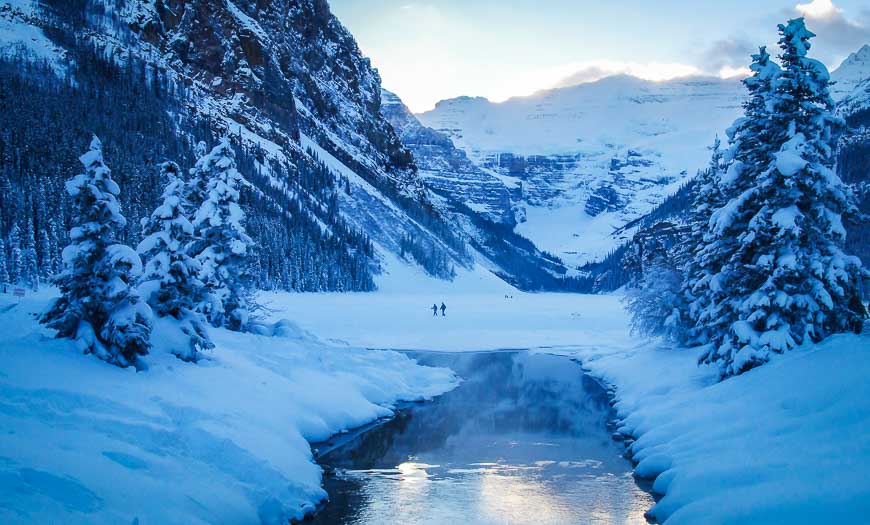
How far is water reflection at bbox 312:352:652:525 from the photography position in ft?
47.3

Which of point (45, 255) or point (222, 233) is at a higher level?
point (222, 233)

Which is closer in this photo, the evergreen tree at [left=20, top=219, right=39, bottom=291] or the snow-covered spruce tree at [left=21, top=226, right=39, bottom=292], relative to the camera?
the snow-covered spruce tree at [left=21, top=226, right=39, bottom=292]

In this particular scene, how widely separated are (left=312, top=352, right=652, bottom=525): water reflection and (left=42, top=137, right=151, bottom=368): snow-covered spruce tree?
7.18 m

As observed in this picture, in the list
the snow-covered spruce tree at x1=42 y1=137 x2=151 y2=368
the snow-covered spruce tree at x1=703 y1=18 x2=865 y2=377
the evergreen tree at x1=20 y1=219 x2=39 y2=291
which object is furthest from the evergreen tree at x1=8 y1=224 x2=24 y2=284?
the snow-covered spruce tree at x1=703 y1=18 x2=865 y2=377

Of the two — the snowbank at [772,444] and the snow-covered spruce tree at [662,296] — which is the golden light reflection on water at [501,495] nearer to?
the snowbank at [772,444]

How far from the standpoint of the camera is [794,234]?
17625mm

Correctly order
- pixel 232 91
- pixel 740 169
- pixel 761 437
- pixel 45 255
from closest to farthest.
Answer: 1. pixel 761 437
2. pixel 740 169
3. pixel 45 255
4. pixel 232 91

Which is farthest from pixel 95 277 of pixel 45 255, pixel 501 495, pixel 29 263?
pixel 45 255

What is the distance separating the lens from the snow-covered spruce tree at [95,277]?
1429 centimetres

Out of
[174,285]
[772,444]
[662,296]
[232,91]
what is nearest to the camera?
[772,444]

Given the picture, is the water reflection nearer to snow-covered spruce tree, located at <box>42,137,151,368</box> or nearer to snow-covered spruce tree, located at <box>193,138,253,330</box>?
snow-covered spruce tree, located at <box>42,137,151,368</box>

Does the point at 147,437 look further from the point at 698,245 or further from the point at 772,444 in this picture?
the point at 698,245

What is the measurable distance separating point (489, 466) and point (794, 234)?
1206cm

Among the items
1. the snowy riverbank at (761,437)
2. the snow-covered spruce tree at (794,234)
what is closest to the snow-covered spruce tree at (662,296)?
the snowy riverbank at (761,437)
